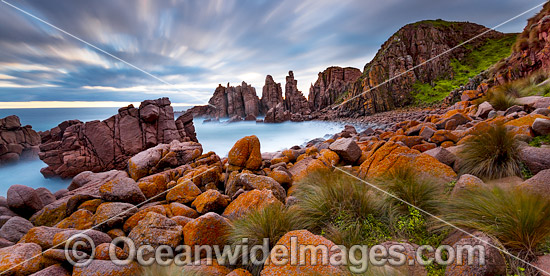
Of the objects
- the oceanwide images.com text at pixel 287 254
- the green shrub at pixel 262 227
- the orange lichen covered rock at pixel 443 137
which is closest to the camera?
the oceanwide images.com text at pixel 287 254

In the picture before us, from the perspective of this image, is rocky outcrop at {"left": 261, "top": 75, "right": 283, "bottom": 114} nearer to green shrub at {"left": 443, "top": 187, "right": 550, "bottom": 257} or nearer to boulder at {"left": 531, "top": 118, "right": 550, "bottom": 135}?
boulder at {"left": 531, "top": 118, "right": 550, "bottom": 135}

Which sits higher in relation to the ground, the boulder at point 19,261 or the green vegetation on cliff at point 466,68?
the green vegetation on cliff at point 466,68

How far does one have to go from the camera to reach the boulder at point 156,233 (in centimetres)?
321

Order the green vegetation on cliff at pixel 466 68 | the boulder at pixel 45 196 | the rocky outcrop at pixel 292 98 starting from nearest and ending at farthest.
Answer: the boulder at pixel 45 196 → the green vegetation on cliff at pixel 466 68 → the rocky outcrop at pixel 292 98

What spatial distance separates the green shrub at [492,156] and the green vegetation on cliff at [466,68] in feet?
165

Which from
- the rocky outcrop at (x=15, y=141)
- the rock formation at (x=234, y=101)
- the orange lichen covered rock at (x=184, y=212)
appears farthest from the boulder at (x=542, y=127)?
the rocky outcrop at (x=15, y=141)

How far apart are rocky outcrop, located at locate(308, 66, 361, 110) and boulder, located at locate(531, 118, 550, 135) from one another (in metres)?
69.3

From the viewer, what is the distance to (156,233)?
3.30 meters

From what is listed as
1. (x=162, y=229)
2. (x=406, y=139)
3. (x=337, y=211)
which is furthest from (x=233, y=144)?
(x=406, y=139)

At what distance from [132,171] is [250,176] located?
6.14 meters

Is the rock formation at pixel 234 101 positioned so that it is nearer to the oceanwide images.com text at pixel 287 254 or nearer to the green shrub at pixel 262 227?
the green shrub at pixel 262 227

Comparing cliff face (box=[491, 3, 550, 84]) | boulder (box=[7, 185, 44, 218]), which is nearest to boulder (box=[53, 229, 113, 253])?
boulder (box=[7, 185, 44, 218])

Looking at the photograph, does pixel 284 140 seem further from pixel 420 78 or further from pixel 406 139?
pixel 420 78

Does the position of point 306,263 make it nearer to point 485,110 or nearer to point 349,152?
point 349,152
